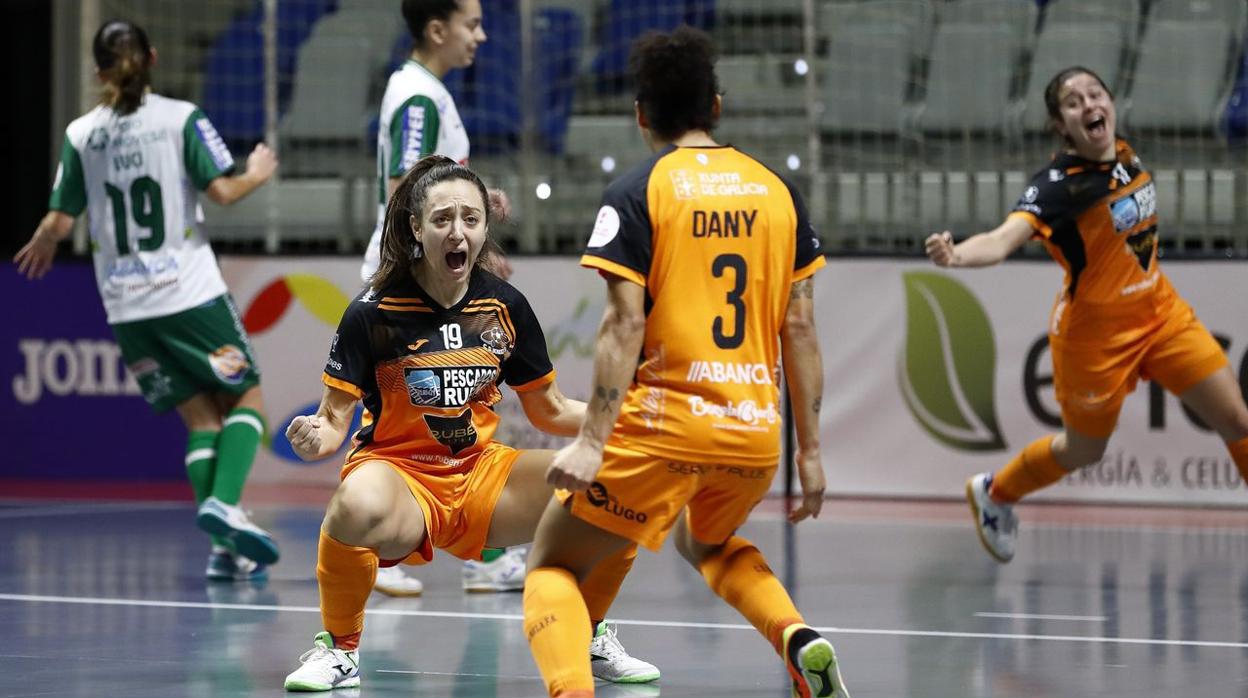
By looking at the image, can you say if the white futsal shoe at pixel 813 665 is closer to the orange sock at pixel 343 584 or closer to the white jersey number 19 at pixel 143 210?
the orange sock at pixel 343 584

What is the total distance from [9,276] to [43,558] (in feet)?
10.9

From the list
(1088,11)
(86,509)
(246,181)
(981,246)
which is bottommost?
(86,509)

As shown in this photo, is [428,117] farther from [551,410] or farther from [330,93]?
[330,93]

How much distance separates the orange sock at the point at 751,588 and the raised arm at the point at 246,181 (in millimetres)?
3149

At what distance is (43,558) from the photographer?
727 centimetres

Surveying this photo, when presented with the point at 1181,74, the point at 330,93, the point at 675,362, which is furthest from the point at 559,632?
A: the point at 330,93

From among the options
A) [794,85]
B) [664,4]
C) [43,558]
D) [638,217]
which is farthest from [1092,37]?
[638,217]

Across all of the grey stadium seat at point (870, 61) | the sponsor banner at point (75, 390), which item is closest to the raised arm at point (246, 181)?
the sponsor banner at point (75, 390)

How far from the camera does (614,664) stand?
469cm

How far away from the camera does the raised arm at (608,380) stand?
370 centimetres

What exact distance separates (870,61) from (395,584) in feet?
17.8

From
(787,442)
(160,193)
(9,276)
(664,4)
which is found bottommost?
(787,442)

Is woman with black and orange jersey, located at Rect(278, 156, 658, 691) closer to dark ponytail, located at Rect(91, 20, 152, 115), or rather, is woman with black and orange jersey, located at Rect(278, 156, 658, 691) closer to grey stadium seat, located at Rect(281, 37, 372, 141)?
dark ponytail, located at Rect(91, 20, 152, 115)

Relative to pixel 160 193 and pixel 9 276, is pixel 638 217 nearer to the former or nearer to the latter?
pixel 160 193
